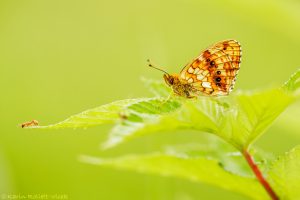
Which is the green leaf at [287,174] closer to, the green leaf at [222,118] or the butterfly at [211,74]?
the green leaf at [222,118]

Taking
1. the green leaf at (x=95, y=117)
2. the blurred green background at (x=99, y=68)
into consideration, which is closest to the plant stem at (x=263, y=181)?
the green leaf at (x=95, y=117)

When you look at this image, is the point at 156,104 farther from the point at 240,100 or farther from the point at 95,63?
the point at 95,63

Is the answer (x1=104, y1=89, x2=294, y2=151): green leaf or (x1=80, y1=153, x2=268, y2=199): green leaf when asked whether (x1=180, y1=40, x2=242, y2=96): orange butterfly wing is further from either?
(x1=80, y1=153, x2=268, y2=199): green leaf

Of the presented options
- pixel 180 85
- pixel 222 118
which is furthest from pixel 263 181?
pixel 180 85

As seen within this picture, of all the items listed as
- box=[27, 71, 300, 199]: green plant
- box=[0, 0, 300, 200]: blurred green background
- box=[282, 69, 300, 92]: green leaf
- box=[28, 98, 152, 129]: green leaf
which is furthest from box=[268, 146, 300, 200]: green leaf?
box=[0, 0, 300, 200]: blurred green background

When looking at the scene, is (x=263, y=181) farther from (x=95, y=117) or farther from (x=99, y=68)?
(x=99, y=68)

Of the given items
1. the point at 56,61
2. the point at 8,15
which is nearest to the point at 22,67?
the point at 56,61
